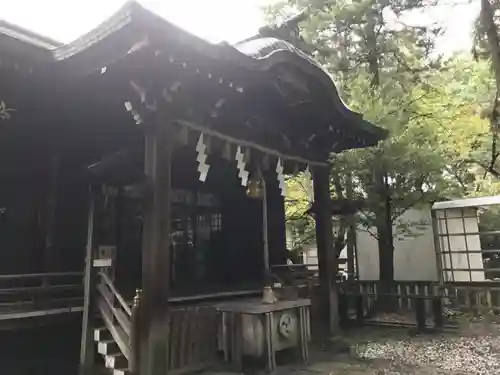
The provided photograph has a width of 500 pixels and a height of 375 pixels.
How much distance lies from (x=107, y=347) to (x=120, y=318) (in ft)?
1.34

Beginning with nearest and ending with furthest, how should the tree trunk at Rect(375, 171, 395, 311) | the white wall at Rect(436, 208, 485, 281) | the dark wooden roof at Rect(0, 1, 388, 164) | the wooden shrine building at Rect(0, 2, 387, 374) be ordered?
1. the dark wooden roof at Rect(0, 1, 388, 164)
2. the wooden shrine building at Rect(0, 2, 387, 374)
3. the tree trunk at Rect(375, 171, 395, 311)
4. the white wall at Rect(436, 208, 485, 281)

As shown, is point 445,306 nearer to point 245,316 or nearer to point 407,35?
point 245,316

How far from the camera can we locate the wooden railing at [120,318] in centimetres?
530

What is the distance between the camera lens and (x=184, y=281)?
8.92m

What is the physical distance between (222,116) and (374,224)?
21.4 ft

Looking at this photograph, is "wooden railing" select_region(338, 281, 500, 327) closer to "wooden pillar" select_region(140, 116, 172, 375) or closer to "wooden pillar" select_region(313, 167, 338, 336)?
"wooden pillar" select_region(313, 167, 338, 336)

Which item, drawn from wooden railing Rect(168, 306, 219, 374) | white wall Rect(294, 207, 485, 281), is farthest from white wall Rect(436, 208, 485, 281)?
wooden railing Rect(168, 306, 219, 374)

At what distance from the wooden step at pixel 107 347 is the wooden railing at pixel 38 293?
36.4 inches

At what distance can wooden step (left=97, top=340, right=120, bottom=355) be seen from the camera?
5639 mm

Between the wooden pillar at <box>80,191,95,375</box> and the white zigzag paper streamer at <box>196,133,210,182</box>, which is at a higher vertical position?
the white zigzag paper streamer at <box>196,133,210,182</box>

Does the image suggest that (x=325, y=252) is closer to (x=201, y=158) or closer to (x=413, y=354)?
(x=413, y=354)

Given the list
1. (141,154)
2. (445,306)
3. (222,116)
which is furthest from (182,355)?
(445,306)

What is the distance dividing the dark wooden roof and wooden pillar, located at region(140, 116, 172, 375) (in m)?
0.93

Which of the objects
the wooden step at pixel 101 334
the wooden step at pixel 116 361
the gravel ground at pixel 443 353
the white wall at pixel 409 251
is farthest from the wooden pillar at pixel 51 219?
the white wall at pixel 409 251
